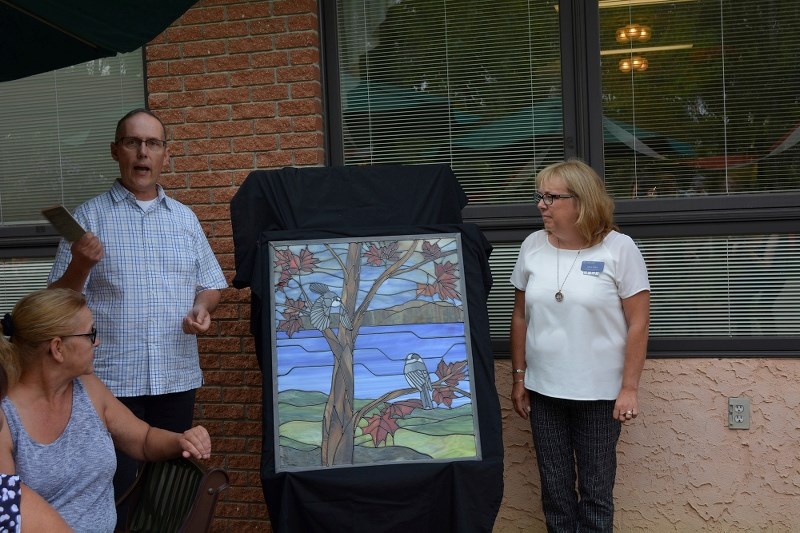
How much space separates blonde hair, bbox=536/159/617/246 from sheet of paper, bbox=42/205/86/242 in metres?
1.76

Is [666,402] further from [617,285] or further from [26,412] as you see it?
[26,412]

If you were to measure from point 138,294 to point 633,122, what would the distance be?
7.81ft

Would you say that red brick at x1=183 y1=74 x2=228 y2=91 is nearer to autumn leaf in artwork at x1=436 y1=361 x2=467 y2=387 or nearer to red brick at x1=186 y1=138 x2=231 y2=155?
red brick at x1=186 y1=138 x2=231 y2=155

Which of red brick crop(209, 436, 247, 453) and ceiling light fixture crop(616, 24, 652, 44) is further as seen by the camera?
red brick crop(209, 436, 247, 453)

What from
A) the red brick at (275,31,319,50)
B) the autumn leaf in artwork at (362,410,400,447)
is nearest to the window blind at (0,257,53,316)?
the red brick at (275,31,319,50)

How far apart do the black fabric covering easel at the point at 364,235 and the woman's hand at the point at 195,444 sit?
495 millimetres

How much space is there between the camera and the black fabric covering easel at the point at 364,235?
3016mm

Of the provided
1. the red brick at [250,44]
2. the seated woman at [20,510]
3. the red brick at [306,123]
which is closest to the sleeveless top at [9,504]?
the seated woman at [20,510]

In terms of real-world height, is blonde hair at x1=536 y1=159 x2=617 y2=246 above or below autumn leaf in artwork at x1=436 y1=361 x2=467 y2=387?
above

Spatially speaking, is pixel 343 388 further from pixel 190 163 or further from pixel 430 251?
pixel 190 163

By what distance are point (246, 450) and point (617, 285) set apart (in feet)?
6.78

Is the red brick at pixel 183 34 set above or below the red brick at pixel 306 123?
above

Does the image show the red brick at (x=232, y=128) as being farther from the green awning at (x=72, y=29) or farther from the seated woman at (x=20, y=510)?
the seated woman at (x=20, y=510)

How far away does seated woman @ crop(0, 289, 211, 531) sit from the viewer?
243cm
